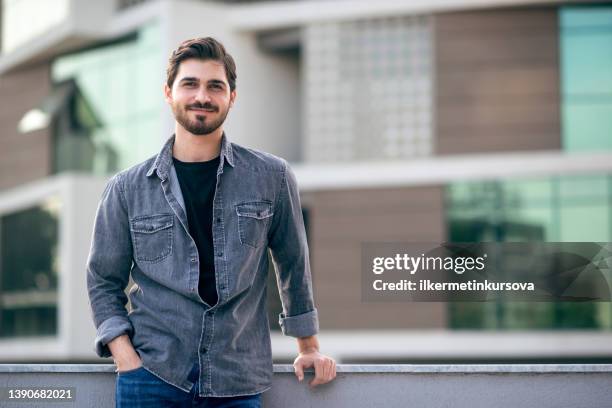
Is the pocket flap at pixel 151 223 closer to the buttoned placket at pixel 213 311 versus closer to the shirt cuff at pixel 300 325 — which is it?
the buttoned placket at pixel 213 311

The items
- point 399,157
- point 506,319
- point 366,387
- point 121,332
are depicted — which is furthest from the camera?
point 399,157

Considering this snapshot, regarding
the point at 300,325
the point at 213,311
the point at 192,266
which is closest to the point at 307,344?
the point at 300,325

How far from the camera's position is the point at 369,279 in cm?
439

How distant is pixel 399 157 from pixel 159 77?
6.19m

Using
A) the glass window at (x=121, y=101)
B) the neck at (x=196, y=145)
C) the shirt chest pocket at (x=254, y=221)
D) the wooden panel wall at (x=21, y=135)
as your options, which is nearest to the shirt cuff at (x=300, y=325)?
the shirt chest pocket at (x=254, y=221)

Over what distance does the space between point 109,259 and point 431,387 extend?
4.42ft

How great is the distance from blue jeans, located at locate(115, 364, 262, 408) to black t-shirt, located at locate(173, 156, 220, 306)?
0.29 meters

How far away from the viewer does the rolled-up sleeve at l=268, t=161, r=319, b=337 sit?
13.0 feet

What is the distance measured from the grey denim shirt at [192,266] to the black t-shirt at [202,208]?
0.03 m

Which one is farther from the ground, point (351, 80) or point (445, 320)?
point (351, 80)

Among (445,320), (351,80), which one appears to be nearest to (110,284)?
(445,320)

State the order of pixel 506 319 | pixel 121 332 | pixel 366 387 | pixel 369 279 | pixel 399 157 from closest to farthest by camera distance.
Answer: pixel 121 332 → pixel 366 387 → pixel 369 279 → pixel 506 319 → pixel 399 157

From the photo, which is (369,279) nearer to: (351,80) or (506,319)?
(506,319)

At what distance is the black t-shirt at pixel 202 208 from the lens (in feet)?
12.2
